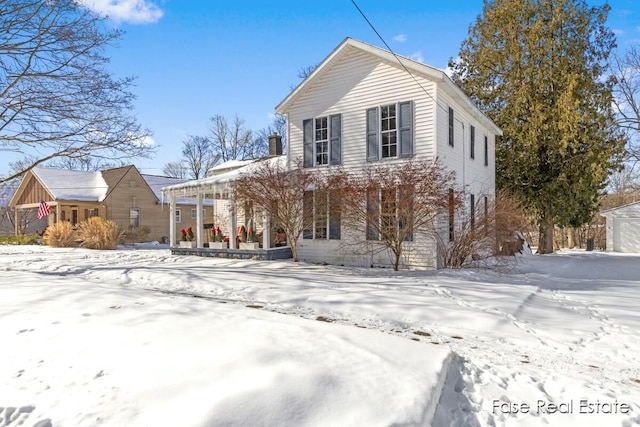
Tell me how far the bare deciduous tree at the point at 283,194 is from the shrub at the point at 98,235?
9749mm

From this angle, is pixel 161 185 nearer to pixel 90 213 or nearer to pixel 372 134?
pixel 90 213

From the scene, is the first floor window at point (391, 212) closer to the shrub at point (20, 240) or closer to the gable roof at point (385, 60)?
the gable roof at point (385, 60)

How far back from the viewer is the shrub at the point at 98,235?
63.1ft

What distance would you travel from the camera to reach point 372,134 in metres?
12.9

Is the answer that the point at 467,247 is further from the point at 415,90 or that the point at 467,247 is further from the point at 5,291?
the point at 5,291

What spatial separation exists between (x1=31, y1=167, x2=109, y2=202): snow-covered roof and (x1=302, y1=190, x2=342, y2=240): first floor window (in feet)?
59.6

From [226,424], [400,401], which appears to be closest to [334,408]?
[400,401]

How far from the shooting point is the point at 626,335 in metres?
5.34

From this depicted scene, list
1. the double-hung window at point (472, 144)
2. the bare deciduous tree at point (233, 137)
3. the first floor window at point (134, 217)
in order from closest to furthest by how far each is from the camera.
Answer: the double-hung window at point (472, 144) < the first floor window at point (134, 217) < the bare deciduous tree at point (233, 137)

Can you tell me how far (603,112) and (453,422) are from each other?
2188 cm

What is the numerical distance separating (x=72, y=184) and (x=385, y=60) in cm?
2264

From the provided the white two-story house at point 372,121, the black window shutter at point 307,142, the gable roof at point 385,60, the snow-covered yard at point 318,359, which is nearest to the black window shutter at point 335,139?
the white two-story house at point 372,121

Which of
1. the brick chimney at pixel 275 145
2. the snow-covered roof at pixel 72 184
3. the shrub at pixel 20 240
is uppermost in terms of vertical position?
the brick chimney at pixel 275 145

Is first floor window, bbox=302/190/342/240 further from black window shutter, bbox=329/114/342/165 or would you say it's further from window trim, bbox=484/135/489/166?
window trim, bbox=484/135/489/166
